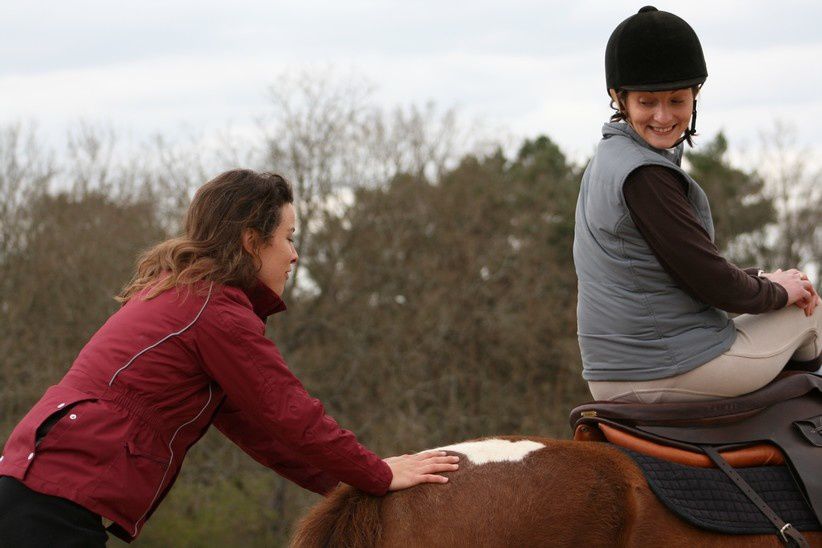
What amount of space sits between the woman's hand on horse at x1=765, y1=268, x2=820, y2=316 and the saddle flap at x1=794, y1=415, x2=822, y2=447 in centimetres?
35

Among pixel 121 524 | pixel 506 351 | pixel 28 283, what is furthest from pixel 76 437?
pixel 506 351

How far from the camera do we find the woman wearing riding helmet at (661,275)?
11.0ft

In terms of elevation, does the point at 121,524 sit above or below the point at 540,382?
above

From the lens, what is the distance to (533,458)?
3107 mm

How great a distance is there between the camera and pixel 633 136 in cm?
357

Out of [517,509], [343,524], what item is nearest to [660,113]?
[517,509]

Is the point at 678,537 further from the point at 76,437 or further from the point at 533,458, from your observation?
the point at 76,437

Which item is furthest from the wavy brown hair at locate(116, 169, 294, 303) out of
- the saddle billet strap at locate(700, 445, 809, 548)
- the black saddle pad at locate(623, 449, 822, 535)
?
the saddle billet strap at locate(700, 445, 809, 548)

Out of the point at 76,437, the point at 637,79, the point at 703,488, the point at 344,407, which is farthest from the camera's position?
the point at 344,407

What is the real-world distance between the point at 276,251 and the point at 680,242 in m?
1.26

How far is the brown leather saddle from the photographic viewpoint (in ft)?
10.8

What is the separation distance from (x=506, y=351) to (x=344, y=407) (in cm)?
331

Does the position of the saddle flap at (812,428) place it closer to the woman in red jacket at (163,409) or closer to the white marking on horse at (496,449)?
the white marking on horse at (496,449)

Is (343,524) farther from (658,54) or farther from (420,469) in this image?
(658,54)
